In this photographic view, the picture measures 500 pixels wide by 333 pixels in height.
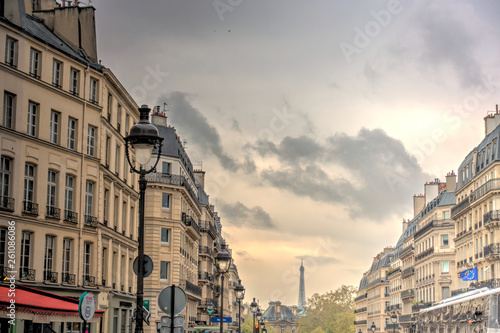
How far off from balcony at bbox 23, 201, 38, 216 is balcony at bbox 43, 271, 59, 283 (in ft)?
8.59

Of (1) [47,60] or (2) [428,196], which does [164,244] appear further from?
(2) [428,196]

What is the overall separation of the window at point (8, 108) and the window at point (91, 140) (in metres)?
6.51

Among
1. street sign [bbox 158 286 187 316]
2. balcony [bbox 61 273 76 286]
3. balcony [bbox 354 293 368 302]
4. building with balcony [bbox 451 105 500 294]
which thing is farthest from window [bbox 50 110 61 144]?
balcony [bbox 354 293 368 302]

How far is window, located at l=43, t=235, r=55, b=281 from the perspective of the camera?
34.0 meters

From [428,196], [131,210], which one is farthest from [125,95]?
[428,196]

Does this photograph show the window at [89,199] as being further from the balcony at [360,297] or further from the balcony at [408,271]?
the balcony at [360,297]

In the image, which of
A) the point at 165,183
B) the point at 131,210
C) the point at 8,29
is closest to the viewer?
the point at 8,29

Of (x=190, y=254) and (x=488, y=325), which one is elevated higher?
(x=190, y=254)

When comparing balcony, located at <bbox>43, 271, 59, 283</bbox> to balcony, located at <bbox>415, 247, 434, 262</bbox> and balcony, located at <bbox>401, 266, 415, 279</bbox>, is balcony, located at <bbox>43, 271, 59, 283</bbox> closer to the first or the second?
balcony, located at <bbox>415, 247, 434, 262</bbox>

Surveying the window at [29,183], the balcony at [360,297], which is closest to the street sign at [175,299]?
the window at [29,183]

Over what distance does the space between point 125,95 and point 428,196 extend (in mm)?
65271

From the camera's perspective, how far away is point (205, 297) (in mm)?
89562

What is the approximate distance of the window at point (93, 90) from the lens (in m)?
38.6

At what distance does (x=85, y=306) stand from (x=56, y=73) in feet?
72.0
